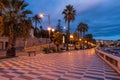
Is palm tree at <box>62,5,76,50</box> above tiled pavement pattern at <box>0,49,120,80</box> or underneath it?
above

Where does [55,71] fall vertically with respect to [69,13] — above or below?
below

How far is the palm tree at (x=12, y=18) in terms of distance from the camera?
2484 centimetres

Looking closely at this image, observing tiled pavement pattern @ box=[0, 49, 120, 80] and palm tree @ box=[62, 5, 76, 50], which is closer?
tiled pavement pattern @ box=[0, 49, 120, 80]

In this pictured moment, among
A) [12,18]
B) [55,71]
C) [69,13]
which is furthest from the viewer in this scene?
[69,13]

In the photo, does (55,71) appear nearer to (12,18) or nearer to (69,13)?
(12,18)

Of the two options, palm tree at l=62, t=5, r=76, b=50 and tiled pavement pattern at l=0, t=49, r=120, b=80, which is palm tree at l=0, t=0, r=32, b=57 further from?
palm tree at l=62, t=5, r=76, b=50

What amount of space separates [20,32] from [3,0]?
3.90 meters

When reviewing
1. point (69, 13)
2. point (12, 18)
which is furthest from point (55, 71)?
point (69, 13)

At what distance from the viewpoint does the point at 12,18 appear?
25219 mm

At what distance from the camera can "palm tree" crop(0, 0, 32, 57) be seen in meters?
24.8

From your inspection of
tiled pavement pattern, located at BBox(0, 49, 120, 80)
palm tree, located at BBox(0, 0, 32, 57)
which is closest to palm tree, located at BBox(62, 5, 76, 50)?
palm tree, located at BBox(0, 0, 32, 57)

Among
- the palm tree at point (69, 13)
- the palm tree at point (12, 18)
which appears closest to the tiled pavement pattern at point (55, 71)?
the palm tree at point (12, 18)

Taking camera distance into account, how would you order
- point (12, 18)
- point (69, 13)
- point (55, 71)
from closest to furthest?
point (55, 71) < point (12, 18) < point (69, 13)

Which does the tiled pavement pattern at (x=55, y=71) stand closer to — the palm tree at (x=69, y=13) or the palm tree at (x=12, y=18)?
the palm tree at (x=12, y=18)
